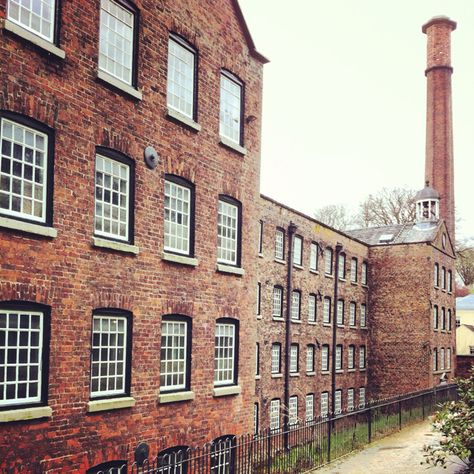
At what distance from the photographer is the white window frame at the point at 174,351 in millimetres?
12828

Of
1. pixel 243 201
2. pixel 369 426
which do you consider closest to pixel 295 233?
pixel 369 426

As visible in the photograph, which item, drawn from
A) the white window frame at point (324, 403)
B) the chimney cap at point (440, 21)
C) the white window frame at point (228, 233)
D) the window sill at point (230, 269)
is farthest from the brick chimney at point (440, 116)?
the window sill at point (230, 269)

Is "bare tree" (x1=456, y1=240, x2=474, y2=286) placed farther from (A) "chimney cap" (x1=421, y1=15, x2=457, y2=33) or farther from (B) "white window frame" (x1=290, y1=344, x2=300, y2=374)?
(B) "white window frame" (x1=290, y1=344, x2=300, y2=374)

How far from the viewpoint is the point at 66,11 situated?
10.5 metres

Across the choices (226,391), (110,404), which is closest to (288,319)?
(226,391)

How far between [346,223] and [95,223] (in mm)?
57226

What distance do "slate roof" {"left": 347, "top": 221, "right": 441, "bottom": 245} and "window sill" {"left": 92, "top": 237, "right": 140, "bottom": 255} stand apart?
30245 mm

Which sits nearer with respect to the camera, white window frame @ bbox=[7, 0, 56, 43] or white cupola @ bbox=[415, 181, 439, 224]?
white window frame @ bbox=[7, 0, 56, 43]

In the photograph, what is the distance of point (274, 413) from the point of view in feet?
93.7

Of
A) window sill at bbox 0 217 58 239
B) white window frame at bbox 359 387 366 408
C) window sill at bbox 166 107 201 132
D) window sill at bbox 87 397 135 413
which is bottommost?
white window frame at bbox 359 387 366 408

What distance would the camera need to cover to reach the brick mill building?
9672 mm

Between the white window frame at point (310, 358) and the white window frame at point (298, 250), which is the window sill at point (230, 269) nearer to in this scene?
the white window frame at point (298, 250)

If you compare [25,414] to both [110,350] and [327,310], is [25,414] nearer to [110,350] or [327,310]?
[110,350]

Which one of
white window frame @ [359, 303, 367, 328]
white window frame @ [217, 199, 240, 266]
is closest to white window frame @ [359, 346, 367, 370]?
white window frame @ [359, 303, 367, 328]
